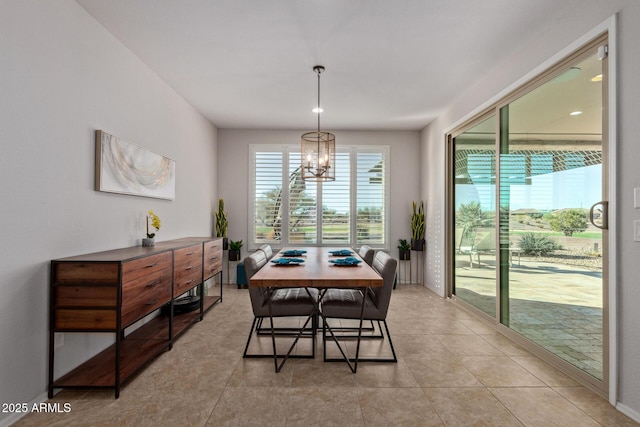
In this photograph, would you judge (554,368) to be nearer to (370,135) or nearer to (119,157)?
(119,157)

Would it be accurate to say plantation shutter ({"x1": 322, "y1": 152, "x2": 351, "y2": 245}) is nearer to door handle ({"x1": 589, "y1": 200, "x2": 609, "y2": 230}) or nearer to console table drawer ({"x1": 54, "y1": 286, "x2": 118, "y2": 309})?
door handle ({"x1": 589, "y1": 200, "x2": 609, "y2": 230})

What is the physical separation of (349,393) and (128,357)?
5.75 feet

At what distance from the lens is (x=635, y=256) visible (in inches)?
76.2

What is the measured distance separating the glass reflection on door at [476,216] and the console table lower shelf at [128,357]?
325 centimetres

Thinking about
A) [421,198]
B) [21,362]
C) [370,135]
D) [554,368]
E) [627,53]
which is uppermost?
[370,135]

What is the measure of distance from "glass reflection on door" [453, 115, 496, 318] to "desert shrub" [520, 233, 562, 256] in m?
0.53

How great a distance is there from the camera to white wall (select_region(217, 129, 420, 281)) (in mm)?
5797

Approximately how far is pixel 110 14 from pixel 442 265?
15.4 ft

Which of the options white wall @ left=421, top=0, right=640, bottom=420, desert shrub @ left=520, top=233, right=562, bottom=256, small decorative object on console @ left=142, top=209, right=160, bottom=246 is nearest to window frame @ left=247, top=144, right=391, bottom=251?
small decorative object on console @ left=142, top=209, right=160, bottom=246

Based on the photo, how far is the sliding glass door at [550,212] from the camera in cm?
228

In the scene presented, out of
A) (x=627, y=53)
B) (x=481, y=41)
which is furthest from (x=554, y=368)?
(x=481, y=41)

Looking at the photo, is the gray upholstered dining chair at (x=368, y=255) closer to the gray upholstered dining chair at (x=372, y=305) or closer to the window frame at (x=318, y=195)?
the gray upholstered dining chair at (x=372, y=305)

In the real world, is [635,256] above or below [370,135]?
below

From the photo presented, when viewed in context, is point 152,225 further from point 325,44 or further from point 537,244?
point 537,244
